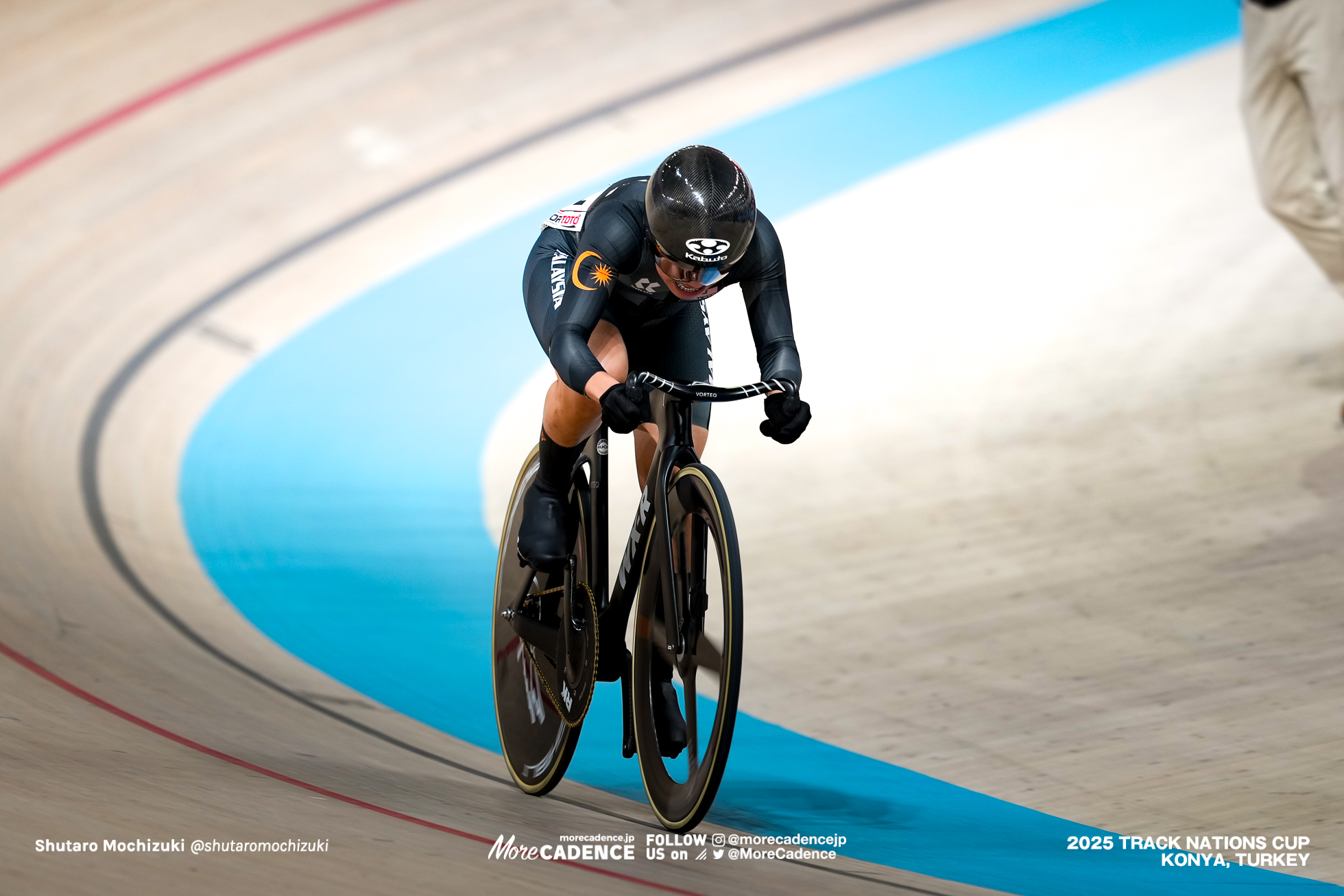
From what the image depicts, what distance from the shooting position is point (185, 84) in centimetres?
759

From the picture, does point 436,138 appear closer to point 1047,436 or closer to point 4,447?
point 4,447

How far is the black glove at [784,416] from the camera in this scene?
2.29 meters

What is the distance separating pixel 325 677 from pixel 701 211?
198 centimetres

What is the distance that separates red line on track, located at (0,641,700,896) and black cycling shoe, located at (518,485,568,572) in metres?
0.56

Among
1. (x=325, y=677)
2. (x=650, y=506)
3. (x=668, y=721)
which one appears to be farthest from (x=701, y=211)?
(x=325, y=677)

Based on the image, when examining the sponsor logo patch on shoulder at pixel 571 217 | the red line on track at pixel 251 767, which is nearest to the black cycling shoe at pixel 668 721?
the red line on track at pixel 251 767

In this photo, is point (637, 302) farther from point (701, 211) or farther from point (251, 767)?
point (251, 767)

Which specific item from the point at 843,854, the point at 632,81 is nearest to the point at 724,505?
the point at 843,854

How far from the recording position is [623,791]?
2930mm

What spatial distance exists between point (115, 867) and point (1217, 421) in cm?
435

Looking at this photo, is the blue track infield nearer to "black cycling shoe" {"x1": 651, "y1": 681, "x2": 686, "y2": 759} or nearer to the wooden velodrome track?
the wooden velodrome track

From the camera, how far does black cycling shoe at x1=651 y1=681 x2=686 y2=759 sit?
2.38 m

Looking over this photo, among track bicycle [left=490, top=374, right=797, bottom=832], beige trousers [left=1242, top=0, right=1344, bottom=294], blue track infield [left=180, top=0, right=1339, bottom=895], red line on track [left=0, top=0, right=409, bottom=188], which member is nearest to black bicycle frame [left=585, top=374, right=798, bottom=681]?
track bicycle [left=490, top=374, right=797, bottom=832]

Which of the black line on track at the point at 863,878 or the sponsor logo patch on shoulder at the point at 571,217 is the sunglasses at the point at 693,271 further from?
the black line on track at the point at 863,878
